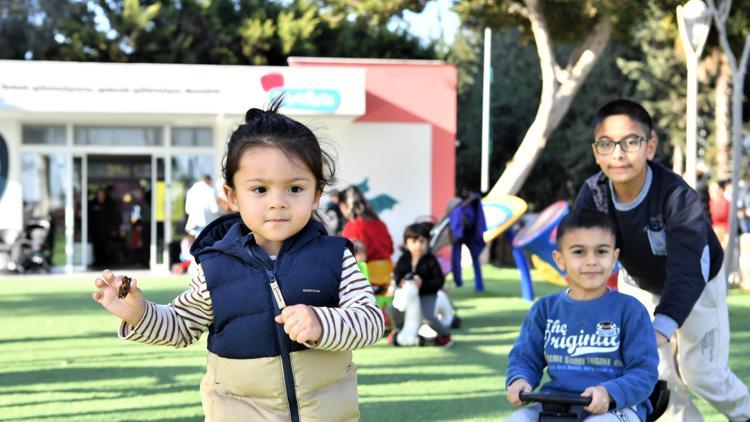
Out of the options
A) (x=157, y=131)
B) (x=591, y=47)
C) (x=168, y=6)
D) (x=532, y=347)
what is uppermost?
(x=168, y=6)

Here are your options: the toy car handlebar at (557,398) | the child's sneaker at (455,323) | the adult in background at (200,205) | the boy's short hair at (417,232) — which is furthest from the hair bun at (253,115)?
the adult in background at (200,205)

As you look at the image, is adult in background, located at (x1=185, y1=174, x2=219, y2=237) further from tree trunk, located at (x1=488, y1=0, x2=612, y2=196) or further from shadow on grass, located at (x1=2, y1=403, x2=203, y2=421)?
tree trunk, located at (x1=488, y1=0, x2=612, y2=196)

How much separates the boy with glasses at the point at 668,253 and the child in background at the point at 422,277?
4.71 meters

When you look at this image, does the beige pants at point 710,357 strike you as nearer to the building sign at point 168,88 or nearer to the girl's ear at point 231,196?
the girl's ear at point 231,196

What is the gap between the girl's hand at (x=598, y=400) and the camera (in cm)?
354

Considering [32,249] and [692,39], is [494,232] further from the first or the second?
[32,249]

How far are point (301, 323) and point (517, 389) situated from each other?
1.40 m

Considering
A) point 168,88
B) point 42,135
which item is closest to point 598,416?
A: point 168,88

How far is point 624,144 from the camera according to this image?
4.40 metres

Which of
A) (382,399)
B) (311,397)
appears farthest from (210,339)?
(382,399)

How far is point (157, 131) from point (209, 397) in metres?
19.4

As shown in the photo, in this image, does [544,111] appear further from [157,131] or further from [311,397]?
[311,397]

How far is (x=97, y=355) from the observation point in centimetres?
903

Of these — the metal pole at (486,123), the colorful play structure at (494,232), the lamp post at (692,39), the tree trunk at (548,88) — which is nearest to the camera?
the lamp post at (692,39)
